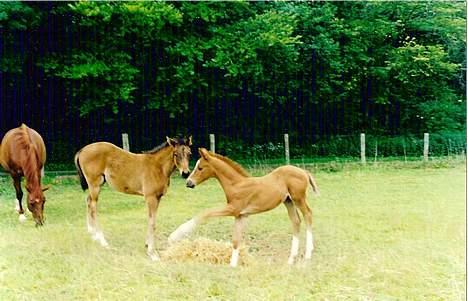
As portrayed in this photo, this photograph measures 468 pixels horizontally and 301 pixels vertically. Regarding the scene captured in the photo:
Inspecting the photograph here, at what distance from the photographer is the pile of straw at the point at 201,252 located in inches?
229

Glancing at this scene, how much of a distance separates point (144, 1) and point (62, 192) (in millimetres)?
2280

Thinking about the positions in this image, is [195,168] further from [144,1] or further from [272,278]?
[144,1]

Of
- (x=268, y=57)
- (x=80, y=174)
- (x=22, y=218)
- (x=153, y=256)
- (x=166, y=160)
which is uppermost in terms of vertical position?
(x=268, y=57)

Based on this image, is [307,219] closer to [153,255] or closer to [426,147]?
[153,255]

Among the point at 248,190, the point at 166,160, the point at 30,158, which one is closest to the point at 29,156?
the point at 30,158

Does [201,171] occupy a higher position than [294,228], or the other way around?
[201,171]

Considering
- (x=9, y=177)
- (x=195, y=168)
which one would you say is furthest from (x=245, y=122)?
(x=9, y=177)

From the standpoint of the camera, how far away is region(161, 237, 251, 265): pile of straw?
5.83 m

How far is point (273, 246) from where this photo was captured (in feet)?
20.2

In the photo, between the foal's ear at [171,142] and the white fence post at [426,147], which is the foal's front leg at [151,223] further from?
the white fence post at [426,147]

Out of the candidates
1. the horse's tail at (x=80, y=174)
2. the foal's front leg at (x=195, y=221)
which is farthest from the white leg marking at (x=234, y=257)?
the horse's tail at (x=80, y=174)

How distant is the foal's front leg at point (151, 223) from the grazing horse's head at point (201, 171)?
759 mm

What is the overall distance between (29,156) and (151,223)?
6.05ft

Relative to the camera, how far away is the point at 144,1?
660cm
